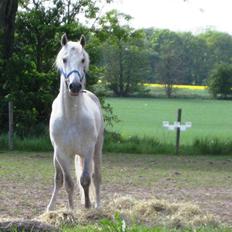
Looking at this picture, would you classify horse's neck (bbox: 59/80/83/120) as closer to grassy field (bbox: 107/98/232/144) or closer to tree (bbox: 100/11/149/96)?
grassy field (bbox: 107/98/232/144)

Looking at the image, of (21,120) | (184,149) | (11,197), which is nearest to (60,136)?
(11,197)

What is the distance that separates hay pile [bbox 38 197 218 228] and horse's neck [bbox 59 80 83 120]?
1.28m

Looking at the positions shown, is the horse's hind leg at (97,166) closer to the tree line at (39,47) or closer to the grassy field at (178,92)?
the tree line at (39,47)

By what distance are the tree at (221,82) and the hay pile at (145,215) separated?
234 ft

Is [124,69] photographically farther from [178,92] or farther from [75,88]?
[75,88]

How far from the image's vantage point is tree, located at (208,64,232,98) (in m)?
79.6

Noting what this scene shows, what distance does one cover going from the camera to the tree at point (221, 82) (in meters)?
79.6

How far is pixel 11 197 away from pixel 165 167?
632cm

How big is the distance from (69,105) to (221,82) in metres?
72.3

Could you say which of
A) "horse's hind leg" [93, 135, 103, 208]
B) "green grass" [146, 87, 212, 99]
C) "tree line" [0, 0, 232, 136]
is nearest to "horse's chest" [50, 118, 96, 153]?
"horse's hind leg" [93, 135, 103, 208]

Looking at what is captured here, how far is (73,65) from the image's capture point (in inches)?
332

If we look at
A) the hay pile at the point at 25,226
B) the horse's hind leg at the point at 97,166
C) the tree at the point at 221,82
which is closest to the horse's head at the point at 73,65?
the horse's hind leg at the point at 97,166

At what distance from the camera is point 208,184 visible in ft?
42.3

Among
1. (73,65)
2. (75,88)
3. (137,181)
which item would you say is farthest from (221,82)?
(75,88)
